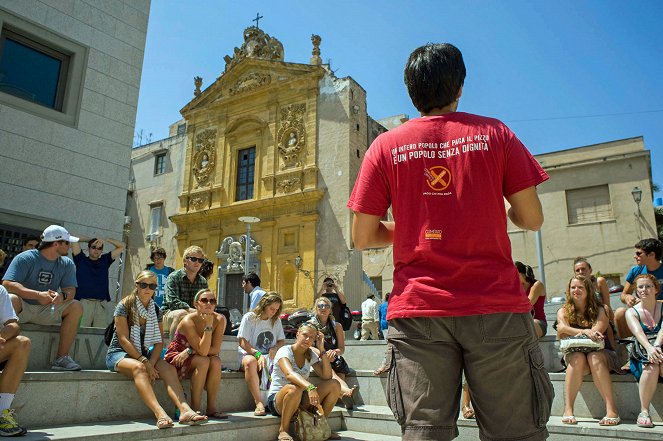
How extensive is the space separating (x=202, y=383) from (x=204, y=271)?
2.80 m

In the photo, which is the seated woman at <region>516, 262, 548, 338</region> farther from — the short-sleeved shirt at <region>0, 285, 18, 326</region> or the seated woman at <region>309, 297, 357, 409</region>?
the short-sleeved shirt at <region>0, 285, 18, 326</region>

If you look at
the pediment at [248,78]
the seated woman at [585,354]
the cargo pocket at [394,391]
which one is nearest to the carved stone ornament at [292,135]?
the pediment at [248,78]

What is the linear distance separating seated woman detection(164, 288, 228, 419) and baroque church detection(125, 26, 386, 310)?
15.9 m

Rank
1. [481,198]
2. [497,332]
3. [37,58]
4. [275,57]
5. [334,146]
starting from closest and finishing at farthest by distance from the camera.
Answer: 1. [497,332]
2. [481,198]
3. [37,58]
4. [334,146]
5. [275,57]

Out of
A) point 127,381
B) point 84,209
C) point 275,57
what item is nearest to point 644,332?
point 127,381

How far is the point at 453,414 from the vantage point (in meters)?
1.80

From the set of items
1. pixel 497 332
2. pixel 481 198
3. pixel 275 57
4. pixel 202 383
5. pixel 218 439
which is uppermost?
pixel 275 57

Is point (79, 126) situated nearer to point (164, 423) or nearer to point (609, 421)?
point (164, 423)

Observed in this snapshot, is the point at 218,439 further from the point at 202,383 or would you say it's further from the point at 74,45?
the point at 74,45

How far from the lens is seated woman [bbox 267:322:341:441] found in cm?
570

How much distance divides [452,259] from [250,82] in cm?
2742

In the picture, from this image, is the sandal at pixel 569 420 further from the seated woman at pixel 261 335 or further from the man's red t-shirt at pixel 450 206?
the man's red t-shirt at pixel 450 206

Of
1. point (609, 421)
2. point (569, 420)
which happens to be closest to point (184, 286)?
point (569, 420)

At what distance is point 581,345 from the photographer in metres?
5.61
